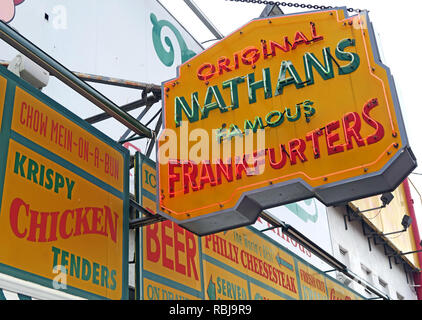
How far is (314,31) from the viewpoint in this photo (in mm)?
6605

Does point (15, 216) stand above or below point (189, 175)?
below

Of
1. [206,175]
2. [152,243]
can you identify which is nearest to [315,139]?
[206,175]

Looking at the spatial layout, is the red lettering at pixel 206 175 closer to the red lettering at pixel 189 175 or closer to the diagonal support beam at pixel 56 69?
the red lettering at pixel 189 175

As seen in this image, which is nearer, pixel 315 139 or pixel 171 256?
pixel 315 139

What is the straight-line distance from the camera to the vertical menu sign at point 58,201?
513 cm

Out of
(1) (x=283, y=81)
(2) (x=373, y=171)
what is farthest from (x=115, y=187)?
(2) (x=373, y=171)

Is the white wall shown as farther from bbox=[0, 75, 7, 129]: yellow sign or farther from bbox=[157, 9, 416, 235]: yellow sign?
bbox=[0, 75, 7, 129]: yellow sign

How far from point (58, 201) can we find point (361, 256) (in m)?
14.3

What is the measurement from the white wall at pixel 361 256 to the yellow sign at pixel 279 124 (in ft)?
34.4

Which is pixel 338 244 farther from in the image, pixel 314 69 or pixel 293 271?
pixel 314 69

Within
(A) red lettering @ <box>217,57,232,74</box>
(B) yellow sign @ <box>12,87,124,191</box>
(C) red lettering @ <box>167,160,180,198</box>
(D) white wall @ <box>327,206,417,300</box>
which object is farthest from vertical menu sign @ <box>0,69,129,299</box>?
(D) white wall @ <box>327,206,417,300</box>

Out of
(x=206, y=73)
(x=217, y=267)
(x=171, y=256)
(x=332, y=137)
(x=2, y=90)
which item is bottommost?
(x=171, y=256)

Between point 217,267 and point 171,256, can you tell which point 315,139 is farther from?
point 217,267

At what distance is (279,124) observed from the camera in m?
6.17
